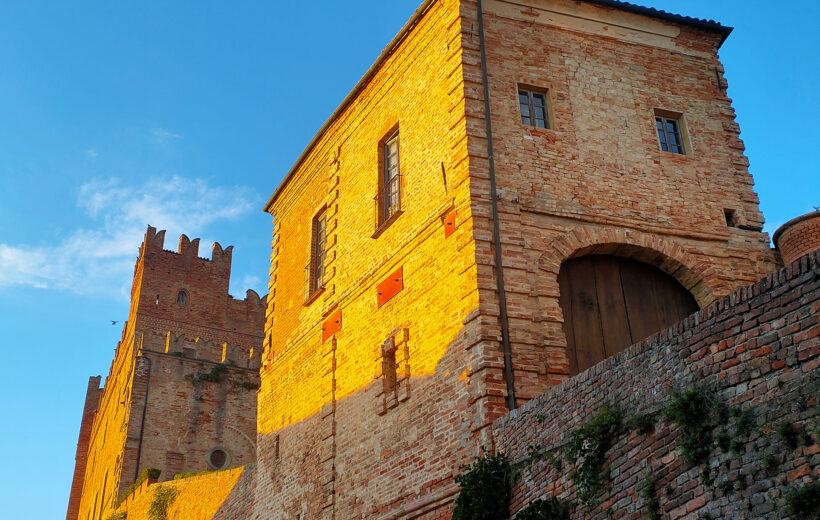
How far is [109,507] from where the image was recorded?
2605 centimetres

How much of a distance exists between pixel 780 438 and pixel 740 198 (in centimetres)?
734

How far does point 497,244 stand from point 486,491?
317 centimetres

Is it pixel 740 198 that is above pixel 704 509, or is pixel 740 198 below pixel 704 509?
above

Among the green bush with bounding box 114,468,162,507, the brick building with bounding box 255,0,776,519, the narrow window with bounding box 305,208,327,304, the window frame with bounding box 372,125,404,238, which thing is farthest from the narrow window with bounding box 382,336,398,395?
the green bush with bounding box 114,468,162,507

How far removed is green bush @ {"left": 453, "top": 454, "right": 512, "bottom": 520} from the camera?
850 centimetres

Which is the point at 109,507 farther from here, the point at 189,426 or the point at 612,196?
the point at 612,196

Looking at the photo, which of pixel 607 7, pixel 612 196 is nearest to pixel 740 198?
pixel 612 196

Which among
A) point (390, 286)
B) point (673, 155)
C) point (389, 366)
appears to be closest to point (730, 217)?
point (673, 155)

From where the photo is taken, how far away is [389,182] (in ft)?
43.9

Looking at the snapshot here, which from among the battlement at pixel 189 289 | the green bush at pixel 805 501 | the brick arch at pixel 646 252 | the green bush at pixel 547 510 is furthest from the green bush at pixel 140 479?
the green bush at pixel 805 501

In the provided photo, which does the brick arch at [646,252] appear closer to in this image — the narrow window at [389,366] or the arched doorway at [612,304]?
the arched doorway at [612,304]

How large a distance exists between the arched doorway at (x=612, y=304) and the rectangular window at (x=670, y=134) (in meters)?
1.98

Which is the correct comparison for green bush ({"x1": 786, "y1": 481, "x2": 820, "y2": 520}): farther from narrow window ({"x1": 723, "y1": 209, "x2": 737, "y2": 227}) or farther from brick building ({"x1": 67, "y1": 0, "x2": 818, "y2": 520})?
narrow window ({"x1": 723, "y1": 209, "x2": 737, "y2": 227})

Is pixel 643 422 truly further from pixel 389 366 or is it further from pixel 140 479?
pixel 140 479
